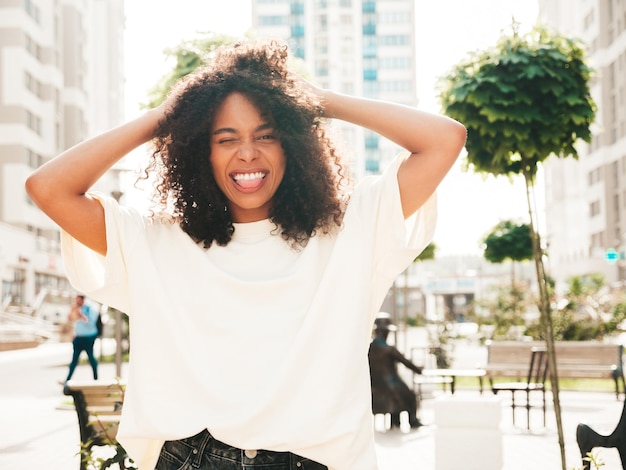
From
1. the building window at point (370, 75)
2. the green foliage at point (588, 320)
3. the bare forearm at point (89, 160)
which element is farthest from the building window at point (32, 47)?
the bare forearm at point (89, 160)

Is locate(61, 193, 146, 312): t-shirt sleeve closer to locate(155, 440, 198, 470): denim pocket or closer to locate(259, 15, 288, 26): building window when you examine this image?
locate(155, 440, 198, 470): denim pocket

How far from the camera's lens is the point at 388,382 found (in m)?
11.8

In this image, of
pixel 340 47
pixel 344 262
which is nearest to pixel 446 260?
pixel 340 47

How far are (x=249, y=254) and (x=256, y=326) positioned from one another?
8.7 inches

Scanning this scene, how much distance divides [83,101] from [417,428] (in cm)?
6079

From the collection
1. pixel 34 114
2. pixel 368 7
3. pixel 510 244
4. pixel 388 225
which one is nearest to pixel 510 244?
pixel 510 244

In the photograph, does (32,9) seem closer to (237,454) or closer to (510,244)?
(510,244)

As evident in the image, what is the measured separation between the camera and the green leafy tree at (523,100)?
23.8 ft

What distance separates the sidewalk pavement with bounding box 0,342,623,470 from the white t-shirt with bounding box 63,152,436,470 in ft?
15.1

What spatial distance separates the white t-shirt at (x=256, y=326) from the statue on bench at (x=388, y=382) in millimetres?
9308

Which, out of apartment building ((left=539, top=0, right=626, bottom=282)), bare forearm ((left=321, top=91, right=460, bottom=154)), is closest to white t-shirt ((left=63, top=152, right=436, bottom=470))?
bare forearm ((left=321, top=91, right=460, bottom=154))

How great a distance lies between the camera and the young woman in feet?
6.98

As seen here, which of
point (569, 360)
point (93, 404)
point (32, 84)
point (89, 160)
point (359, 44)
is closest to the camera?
point (89, 160)

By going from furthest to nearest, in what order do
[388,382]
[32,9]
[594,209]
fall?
1. [594,209]
2. [32,9]
3. [388,382]
